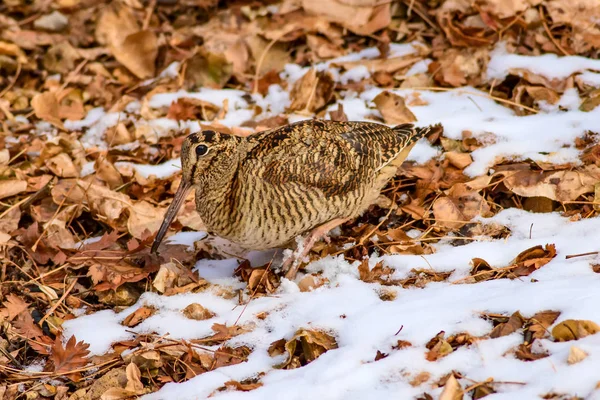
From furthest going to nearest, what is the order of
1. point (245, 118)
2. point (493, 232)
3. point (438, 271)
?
1. point (245, 118)
2. point (493, 232)
3. point (438, 271)

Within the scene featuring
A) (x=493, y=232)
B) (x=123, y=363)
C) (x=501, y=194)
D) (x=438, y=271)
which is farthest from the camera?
(x=501, y=194)

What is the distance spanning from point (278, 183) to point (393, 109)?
→ 59.8 inches

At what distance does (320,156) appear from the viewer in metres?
4.02

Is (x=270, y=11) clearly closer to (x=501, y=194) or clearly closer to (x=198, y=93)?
(x=198, y=93)

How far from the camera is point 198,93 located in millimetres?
5723

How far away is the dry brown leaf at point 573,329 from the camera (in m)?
2.81

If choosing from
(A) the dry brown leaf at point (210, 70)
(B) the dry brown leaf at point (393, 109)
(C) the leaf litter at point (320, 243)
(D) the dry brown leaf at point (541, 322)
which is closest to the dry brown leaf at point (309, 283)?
(C) the leaf litter at point (320, 243)

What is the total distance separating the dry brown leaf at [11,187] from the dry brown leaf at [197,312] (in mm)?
1699

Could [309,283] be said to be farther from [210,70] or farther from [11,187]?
[210,70]

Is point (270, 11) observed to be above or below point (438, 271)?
above

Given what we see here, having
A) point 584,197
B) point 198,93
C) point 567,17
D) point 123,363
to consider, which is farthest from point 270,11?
point 123,363

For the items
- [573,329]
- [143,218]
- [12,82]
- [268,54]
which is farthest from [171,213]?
[12,82]

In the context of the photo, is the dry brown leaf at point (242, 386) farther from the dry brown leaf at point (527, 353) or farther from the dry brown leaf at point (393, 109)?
the dry brown leaf at point (393, 109)

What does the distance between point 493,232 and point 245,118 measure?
2.18 m
